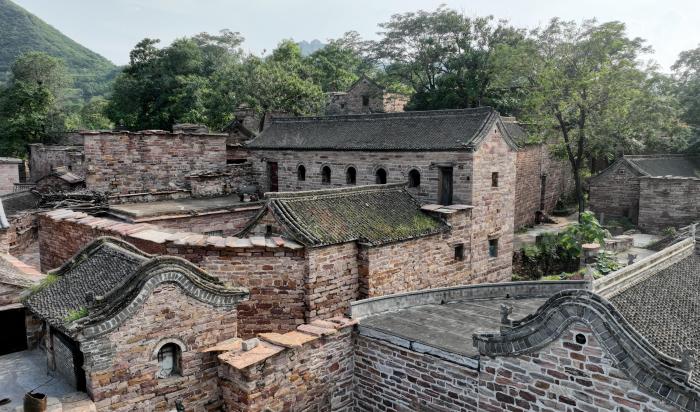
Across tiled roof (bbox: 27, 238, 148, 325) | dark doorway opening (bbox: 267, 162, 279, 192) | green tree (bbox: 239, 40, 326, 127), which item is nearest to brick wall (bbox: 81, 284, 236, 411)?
tiled roof (bbox: 27, 238, 148, 325)

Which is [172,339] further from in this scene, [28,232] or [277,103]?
[277,103]

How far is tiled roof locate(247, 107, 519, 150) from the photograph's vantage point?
61.1 ft

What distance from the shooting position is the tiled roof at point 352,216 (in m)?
13.7

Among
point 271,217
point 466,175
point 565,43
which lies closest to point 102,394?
point 271,217

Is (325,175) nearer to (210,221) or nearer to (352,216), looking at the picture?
(210,221)

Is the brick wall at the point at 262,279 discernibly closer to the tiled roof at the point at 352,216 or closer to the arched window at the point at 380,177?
the tiled roof at the point at 352,216

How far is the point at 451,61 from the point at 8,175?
91.4 ft

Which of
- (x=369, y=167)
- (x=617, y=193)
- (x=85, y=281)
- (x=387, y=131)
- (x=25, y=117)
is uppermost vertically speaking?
(x=25, y=117)

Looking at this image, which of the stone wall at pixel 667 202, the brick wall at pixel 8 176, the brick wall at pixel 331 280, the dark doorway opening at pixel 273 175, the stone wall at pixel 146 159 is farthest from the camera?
the brick wall at pixel 8 176

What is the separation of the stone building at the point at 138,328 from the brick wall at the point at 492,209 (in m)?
11.7

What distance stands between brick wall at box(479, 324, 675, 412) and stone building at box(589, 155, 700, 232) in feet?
67.7

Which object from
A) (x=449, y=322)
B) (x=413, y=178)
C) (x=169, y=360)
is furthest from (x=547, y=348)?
(x=413, y=178)

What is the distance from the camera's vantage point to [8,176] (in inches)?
1085

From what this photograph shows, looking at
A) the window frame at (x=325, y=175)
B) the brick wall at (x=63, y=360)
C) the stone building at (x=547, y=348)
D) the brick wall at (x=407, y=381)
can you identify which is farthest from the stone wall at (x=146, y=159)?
the stone building at (x=547, y=348)
